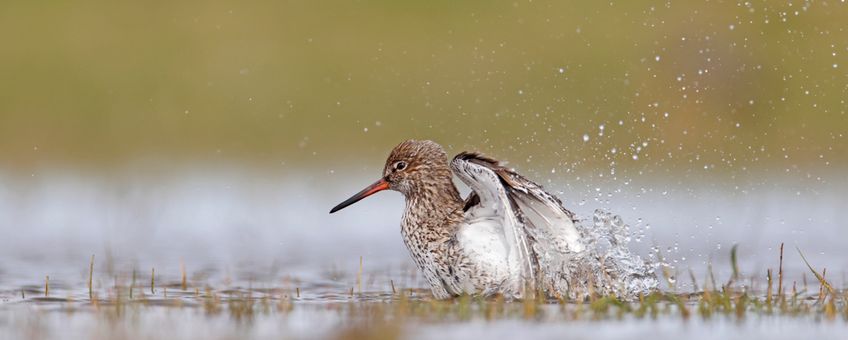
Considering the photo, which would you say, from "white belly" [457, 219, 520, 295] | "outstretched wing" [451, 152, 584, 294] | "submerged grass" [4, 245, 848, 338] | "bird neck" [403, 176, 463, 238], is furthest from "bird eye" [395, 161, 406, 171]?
"submerged grass" [4, 245, 848, 338]

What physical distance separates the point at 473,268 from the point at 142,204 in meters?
5.71

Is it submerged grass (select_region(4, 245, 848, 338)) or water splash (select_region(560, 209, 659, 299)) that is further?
water splash (select_region(560, 209, 659, 299))

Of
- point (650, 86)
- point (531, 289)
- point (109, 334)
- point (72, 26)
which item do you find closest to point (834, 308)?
point (531, 289)

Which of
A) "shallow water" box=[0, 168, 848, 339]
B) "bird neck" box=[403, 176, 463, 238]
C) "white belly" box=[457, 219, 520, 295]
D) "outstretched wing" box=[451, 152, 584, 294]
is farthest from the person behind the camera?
"bird neck" box=[403, 176, 463, 238]

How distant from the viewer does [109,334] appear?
5.81 meters

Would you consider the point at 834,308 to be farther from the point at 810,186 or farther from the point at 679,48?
the point at 679,48

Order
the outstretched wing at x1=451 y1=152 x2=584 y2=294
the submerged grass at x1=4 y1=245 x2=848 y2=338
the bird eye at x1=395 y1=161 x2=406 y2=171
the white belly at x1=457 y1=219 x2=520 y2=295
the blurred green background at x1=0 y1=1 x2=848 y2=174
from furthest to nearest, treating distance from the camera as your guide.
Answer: the blurred green background at x1=0 y1=1 x2=848 y2=174
the bird eye at x1=395 y1=161 x2=406 y2=171
the white belly at x1=457 y1=219 x2=520 y2=295
the outstretched wing at x1=451 y1=152 x2=584 y2=294
the submerged grass at x1=4 y1=245 x2=848 y2=338

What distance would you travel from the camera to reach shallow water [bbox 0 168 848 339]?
251 inches

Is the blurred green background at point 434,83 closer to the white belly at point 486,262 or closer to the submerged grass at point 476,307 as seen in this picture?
the white belly at point 486,262

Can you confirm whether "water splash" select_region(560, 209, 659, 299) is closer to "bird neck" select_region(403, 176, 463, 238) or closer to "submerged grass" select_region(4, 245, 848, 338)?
"submerged grass" select_region(4, 245, 848, 338)

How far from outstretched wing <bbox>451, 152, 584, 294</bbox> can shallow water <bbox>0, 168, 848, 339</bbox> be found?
662 millimetres

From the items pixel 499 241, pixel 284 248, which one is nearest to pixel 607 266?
pixel 499 241

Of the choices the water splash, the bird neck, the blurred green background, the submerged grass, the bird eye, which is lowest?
the submerged grass

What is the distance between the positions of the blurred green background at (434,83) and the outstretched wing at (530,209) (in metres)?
6.74
